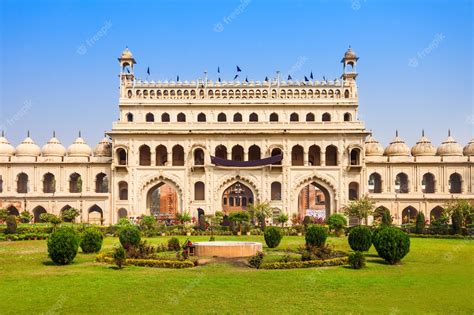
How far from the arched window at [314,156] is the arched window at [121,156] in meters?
18.8

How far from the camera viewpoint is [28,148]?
54375 millimetres

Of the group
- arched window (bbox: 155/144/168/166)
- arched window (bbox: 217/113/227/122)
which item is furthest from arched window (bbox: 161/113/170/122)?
arched window (bbox: 217/113/227/122)

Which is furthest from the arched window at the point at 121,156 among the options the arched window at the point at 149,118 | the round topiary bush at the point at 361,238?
the round topiary bush at the point at 361,238

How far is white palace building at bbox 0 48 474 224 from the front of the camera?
49.7 metres

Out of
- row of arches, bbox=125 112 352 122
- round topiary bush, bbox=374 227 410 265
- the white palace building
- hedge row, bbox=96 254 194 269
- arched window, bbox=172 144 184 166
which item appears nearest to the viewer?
hedge row, bbox=96 254 194 269

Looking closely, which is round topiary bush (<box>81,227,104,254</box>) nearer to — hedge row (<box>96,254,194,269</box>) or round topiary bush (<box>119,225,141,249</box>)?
round topiary bush (<box>119,225,141,249</box>)

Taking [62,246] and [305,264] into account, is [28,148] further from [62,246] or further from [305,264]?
[305,264]

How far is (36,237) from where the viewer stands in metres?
35.5

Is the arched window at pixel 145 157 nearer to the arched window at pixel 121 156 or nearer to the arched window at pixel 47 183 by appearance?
the arched window at pixel 121 156

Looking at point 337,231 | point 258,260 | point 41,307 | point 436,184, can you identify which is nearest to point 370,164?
point 436,184

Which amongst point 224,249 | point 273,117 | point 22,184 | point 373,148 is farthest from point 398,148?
point 22,184

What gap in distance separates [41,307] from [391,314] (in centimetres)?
921

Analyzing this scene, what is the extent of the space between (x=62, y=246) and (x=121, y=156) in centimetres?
3209

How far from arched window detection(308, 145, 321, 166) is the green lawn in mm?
29983
